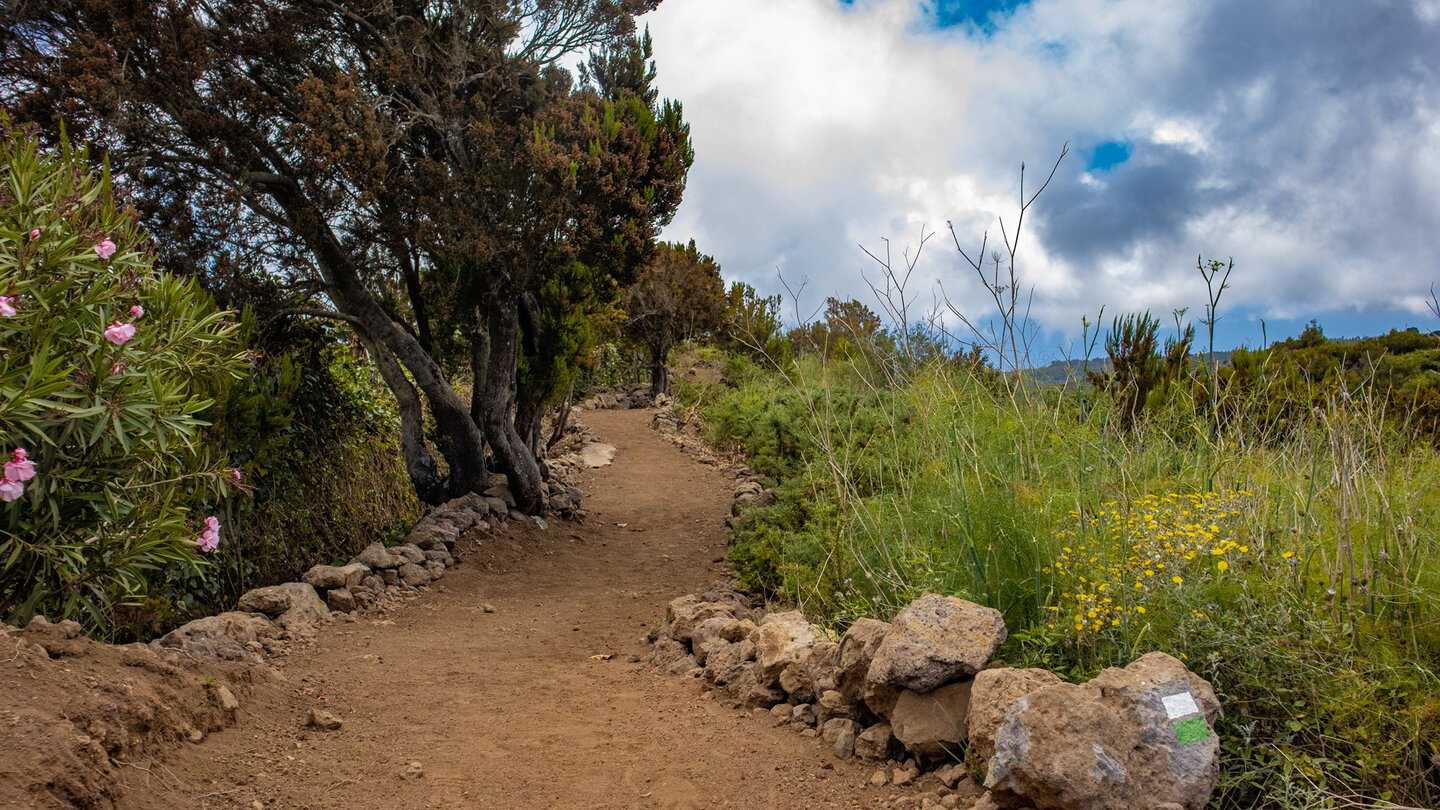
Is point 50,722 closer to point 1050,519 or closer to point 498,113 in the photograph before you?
point 1050,519

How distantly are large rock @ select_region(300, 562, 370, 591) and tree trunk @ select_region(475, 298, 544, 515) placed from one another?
3.18 metres

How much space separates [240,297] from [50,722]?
19.3ft

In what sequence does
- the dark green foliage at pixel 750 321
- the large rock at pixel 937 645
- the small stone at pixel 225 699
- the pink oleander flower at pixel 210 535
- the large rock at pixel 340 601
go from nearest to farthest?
1. the large rock at pixel 937 645
2. the small stone at pixel 225 699
3. the pink oleander flower at pixel 210 535
4. the large rock at pixel 340 601
5. the dark green foliage at pixel 750 321

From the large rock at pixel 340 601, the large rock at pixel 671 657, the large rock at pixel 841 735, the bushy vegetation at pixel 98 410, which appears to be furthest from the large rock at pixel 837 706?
the large rock at pixel 340 601

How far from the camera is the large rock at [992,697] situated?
3.00m

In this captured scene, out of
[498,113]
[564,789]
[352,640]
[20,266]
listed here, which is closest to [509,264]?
[498,113]

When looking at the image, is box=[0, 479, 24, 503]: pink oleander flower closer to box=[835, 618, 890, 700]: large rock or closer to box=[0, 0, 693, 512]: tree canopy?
box=[835, 618, 890, 700]: large rock

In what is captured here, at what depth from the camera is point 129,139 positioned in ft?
23.5

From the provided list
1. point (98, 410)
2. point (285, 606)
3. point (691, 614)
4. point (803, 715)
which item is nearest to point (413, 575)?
point (285, 606)

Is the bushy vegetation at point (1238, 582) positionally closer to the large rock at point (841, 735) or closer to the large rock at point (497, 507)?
the large rock at point (841, 735)

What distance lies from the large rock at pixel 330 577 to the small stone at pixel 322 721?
103 inches

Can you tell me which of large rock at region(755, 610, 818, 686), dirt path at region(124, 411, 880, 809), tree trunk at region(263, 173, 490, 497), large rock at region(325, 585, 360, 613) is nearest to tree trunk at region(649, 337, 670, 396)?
tree trunk at region(263, 173, 490, 497)

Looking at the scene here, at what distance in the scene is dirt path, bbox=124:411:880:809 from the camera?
3.38 meters

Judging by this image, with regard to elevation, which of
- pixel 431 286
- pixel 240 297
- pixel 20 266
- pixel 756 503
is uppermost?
pixel 431 286
